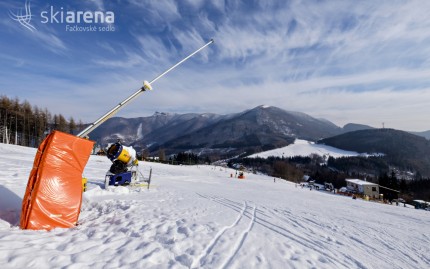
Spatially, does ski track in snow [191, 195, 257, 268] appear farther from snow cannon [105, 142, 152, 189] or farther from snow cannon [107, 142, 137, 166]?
snow cannon [105, 142, 152, 189]

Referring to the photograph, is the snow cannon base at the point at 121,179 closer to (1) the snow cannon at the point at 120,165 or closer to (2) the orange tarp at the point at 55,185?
(1) the snow cannon at the point at 120,165

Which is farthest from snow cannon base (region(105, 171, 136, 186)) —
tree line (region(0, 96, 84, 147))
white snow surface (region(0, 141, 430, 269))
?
tree line (region(0, 96, 84, 147))

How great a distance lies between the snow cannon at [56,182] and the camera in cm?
655

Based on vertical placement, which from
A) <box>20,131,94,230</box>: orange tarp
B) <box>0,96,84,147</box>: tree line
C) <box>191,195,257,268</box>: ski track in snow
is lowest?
<box>191,195,257,268</box>: ski track in snow

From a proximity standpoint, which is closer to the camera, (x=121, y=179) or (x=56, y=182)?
(x=56, y=182)

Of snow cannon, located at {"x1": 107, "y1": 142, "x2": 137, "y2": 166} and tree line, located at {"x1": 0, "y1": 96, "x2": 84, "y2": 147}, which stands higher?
tree line, located at {"x1": 0, "y1": 96, "x2": 84, "y2": 147}

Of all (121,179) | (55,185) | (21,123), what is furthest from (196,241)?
(21,123)

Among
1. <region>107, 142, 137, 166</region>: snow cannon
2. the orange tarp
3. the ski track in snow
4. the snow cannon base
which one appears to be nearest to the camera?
the ski track in snow

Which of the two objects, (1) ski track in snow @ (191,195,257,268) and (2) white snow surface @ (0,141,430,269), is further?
(1) ski track in snow @ (191,195,257,268)

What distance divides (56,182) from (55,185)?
82mm

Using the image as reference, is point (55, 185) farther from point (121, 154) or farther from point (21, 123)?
point (21, 123)

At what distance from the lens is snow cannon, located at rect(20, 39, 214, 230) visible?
21.5 ft

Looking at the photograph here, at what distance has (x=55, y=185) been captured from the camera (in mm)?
7008

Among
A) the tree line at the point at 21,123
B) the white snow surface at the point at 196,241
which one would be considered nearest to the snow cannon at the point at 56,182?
the white snow surface at the point at 196,241
